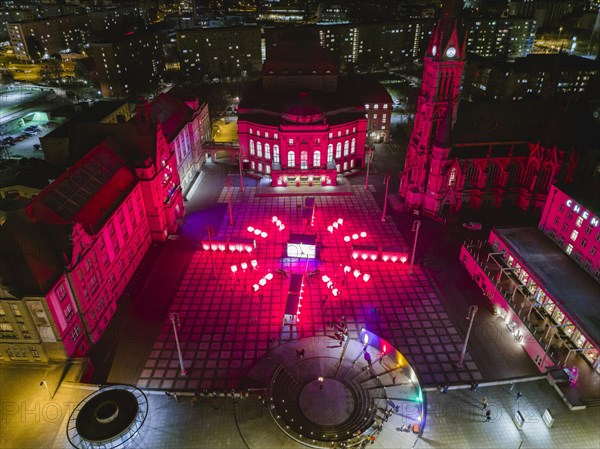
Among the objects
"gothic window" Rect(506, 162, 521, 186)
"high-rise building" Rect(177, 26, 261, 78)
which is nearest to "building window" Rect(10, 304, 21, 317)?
"gothic window" Rect(506, 162, 521, 186)

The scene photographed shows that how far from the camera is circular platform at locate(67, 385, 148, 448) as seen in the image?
38.0 metres

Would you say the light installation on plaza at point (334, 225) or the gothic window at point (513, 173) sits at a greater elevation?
the gothic window at point (513, 173)

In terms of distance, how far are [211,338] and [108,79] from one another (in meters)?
124

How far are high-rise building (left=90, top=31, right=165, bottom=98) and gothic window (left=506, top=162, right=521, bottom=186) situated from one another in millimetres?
125769

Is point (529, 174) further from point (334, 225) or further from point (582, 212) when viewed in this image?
point (334, 225)

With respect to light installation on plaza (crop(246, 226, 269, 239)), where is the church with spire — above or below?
above

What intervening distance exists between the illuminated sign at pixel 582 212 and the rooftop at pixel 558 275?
5.75 m

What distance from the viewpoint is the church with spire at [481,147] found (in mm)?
71250

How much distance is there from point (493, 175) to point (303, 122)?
126ft

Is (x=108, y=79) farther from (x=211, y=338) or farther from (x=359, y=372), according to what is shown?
(x=359, y=372)

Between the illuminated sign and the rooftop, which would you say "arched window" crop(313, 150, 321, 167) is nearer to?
the rooftop

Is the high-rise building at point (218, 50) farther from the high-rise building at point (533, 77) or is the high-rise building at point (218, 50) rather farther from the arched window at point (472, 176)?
the arched window at point (472, 176)

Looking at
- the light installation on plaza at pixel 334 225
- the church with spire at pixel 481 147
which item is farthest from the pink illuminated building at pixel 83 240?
the church with spire at pixel 481 147

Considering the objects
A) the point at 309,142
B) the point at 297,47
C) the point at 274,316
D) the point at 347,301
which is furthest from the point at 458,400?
the point at 297,47
